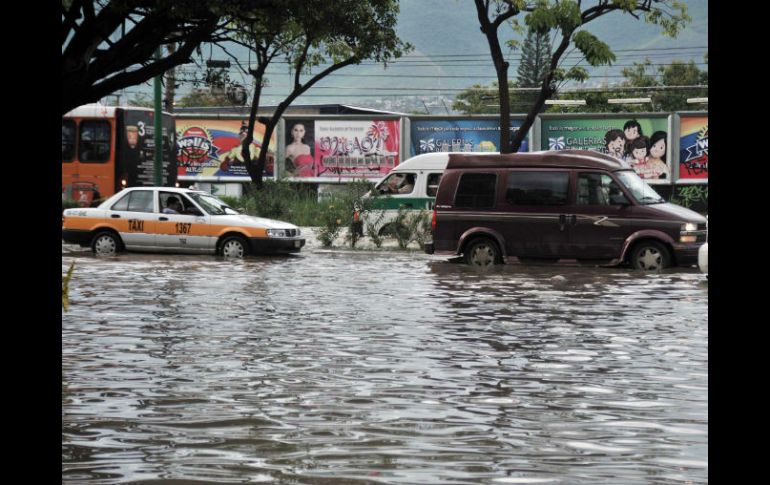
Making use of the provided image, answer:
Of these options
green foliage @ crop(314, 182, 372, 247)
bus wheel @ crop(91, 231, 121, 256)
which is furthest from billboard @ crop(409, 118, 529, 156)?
bus wheel @ crop(91, 231, 121, 256)

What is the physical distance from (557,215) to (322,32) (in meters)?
6.35

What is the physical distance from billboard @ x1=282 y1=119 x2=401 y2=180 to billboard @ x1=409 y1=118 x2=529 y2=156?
118 centimetres

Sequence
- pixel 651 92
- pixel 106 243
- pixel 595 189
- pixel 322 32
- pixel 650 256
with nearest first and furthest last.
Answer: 1. pixel 650 256
2. pixel 595 189
3. pixel 322 32
4. pixel 106 243
5. pixel 651 92

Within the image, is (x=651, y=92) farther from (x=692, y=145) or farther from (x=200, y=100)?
(x=692, y=145)

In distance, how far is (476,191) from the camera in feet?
76.7

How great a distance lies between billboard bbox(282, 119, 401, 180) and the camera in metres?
48.9

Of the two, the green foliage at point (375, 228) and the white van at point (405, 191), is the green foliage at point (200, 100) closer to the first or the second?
the white van at point (405, 191)

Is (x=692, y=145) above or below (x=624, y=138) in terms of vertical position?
below

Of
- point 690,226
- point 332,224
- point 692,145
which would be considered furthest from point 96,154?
point 692,145
